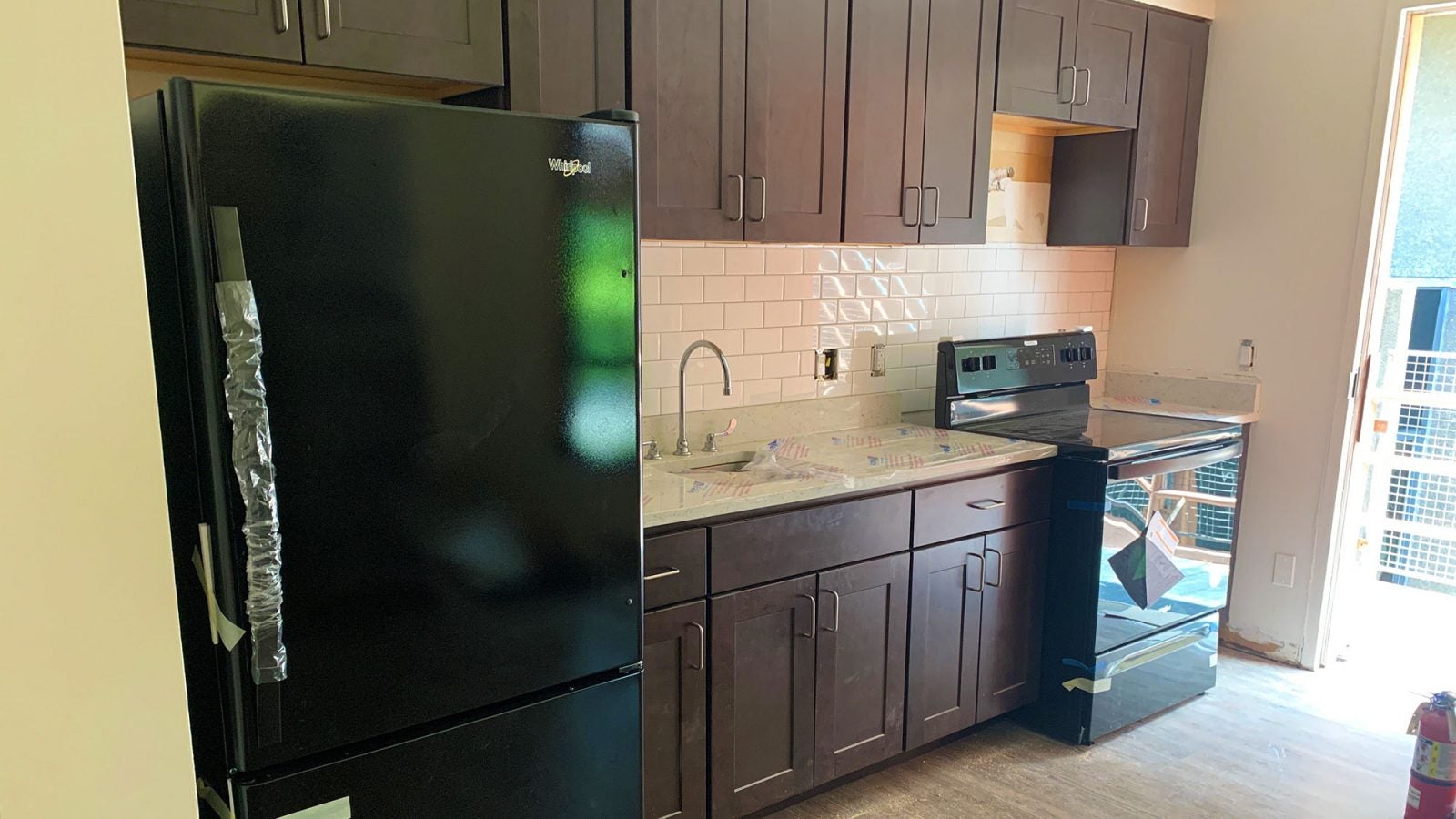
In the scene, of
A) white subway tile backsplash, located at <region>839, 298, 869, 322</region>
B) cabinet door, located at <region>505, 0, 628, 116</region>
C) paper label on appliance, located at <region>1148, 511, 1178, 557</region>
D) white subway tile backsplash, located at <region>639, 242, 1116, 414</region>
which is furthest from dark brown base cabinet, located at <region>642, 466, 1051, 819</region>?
cabinet door, located at <region>505, 0, 628, 116</region>

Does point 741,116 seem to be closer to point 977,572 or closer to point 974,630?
point 977,572

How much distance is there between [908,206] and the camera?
2.89 meters

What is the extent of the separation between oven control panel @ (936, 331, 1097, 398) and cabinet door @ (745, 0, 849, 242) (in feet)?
2.61

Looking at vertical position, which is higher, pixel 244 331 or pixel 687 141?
pixel 687 141

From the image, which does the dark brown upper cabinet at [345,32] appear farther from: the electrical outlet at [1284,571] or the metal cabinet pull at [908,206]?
the electrical outlet at [1284,571]

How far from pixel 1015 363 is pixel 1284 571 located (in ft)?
4.44

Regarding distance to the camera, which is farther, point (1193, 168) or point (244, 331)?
point (1193, 168)

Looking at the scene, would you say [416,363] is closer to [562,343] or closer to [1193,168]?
[562,343]

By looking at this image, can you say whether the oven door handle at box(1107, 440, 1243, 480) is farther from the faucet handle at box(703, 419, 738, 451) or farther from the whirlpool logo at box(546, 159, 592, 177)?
the whirlpool logo at box(546, 159, 592, 177)

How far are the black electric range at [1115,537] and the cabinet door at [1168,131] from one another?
675 mm

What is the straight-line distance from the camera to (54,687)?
0.98 meters

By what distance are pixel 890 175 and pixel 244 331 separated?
1935 mm

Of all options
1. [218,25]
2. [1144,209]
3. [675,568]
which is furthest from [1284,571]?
[218,25]

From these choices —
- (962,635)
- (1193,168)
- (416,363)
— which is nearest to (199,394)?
(416,363)
